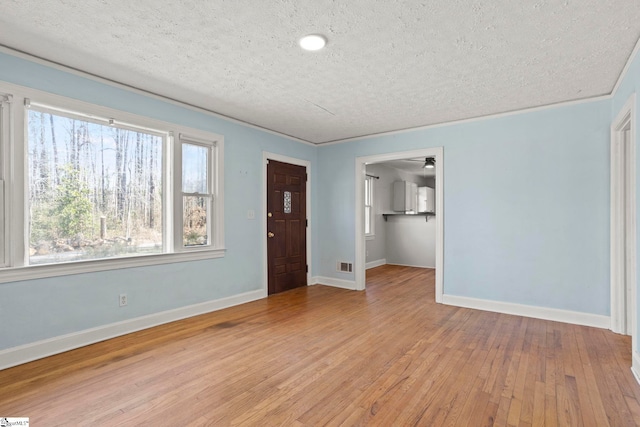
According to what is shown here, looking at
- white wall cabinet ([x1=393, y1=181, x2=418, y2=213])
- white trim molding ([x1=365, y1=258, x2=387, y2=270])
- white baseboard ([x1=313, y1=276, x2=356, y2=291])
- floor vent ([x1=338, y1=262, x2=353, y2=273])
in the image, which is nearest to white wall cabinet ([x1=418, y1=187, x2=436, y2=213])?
white wall cabinet ([x1=393, y1=181, x2=418, y2=213])

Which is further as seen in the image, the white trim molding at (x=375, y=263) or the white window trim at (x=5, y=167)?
the white trim molding at (x=375, y=263)

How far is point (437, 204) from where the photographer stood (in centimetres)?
470

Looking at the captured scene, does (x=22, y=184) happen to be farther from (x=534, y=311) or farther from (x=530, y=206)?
(x=534, y=311)

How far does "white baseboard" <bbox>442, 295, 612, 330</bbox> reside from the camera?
3.64m

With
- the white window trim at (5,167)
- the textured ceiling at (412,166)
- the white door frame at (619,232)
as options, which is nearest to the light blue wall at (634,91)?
the white door frame at (619,232)

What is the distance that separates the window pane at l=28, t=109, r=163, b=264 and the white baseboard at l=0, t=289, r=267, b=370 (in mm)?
708

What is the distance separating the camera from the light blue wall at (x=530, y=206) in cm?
368

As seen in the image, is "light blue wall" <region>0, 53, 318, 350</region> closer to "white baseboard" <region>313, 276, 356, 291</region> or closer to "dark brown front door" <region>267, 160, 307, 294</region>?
"dark brown front door" <region>267, 160, 307, 294</region>

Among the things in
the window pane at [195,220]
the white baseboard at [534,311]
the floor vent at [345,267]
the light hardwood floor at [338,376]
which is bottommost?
the light hardwood floor at [338,376]

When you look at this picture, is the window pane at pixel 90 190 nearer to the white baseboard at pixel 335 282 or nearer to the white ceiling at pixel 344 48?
the white ceiling at pixel 344 48

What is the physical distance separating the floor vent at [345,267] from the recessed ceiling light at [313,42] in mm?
3817

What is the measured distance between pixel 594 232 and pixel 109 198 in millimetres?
5305

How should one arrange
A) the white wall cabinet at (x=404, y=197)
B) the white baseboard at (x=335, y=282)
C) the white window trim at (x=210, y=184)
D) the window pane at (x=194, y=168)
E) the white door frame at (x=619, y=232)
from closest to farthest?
the white door frame at (x=619, y=232), the white window trim at (x=210, y=184), the window pane at (x=194, y=168), the white baseboard at (x=335, y=282), the white wall cabinet at (x=404, y=197)

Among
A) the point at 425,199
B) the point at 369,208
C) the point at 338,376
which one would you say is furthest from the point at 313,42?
the point at 425,199
